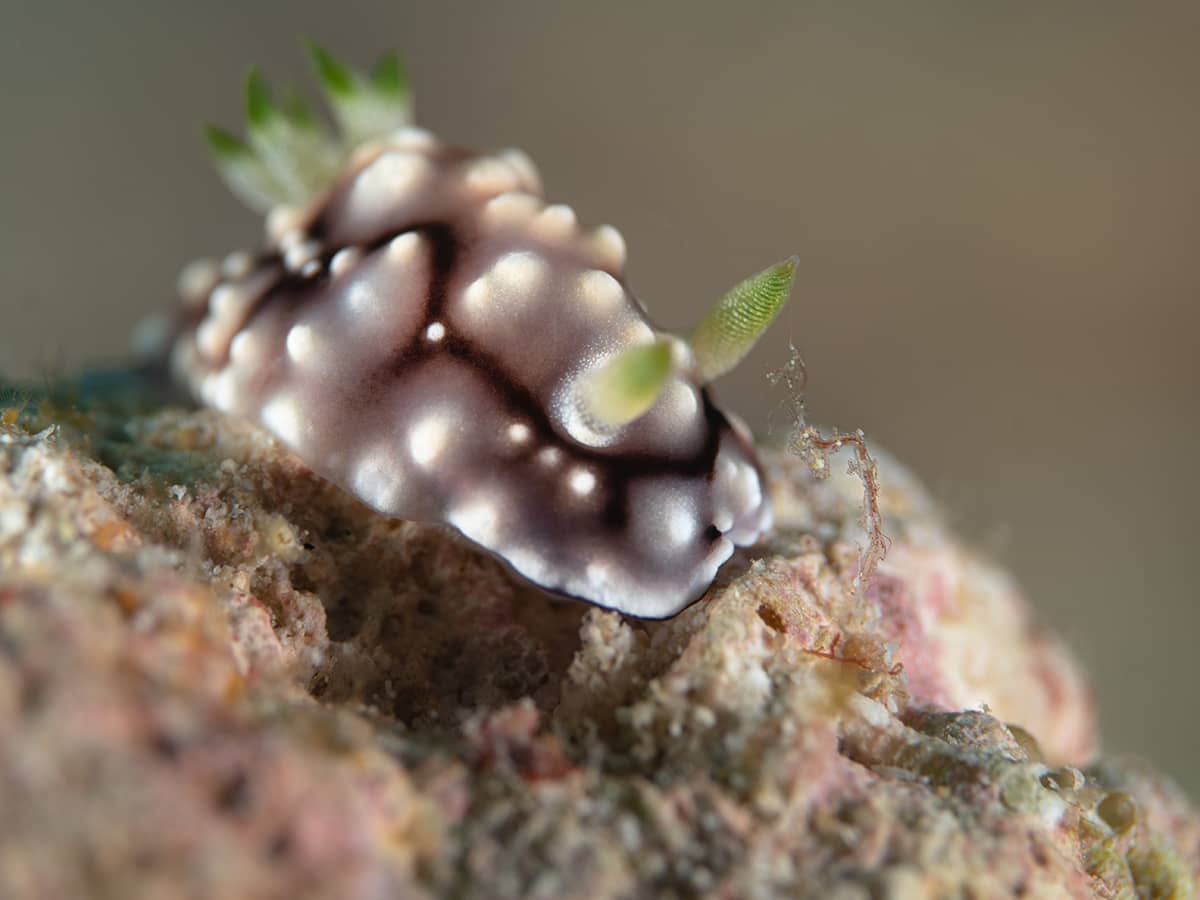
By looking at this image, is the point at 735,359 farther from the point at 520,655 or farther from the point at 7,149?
the point at 7,149

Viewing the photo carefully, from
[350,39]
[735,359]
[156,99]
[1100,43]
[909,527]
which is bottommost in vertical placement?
[156,99]

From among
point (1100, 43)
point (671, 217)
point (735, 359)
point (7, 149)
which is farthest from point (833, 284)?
point (7, 149)

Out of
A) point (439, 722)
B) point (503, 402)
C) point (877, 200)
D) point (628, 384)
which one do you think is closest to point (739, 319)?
point (628, 384)

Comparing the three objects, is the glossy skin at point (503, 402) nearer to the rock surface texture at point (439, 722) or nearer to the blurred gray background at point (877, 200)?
the rock surface texture at point (439, 722)

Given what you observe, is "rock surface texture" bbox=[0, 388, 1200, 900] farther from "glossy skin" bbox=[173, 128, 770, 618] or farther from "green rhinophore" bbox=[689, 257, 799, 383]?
"green rhinophore" bbox=[689, 257, 799, 383]

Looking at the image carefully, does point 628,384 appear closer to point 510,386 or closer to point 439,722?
point 510,386

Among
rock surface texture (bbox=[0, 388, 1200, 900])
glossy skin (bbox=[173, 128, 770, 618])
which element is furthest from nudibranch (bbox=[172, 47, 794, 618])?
rock surface texture (bbox=[0, 388, 1200, 900])
